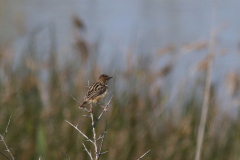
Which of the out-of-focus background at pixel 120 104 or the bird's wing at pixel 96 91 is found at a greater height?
the bird's wing at pixel 96 91

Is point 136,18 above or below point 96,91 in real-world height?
below

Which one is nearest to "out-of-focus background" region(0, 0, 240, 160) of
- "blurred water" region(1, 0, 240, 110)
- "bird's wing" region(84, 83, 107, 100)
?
"bird's wing" region(84, 83, 107, 100)

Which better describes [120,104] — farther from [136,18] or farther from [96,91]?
[136,18]

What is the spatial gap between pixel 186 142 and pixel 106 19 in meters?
7.05

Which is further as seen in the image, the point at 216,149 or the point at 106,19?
the point at 106,19

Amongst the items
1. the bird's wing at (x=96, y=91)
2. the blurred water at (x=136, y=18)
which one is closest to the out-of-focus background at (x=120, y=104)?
the bird's wing at (x=96, y=91)

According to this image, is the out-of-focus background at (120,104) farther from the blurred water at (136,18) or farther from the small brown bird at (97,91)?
A: the blurred water at (136,18)

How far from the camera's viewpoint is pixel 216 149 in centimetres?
445

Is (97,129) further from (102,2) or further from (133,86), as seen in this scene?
(102,2)

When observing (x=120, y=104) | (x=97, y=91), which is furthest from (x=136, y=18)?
(x=97, y=91)

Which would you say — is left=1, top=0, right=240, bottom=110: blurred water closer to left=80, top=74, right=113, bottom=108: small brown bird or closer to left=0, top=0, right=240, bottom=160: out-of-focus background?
left=0, top=0, right=240, bottom=160: out-of-focus background

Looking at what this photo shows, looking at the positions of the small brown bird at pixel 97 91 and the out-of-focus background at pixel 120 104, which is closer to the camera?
the small brown bird at pixel 97 91

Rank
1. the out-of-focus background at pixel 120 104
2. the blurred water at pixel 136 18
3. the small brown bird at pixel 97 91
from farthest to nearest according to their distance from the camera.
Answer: the blurred water at pixel 136 18
the out-of-focus background at pixel 120 104
the small brown bird at pixel 97 91

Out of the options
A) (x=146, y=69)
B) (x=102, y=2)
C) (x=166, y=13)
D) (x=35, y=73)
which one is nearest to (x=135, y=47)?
(x=146, y=69)
